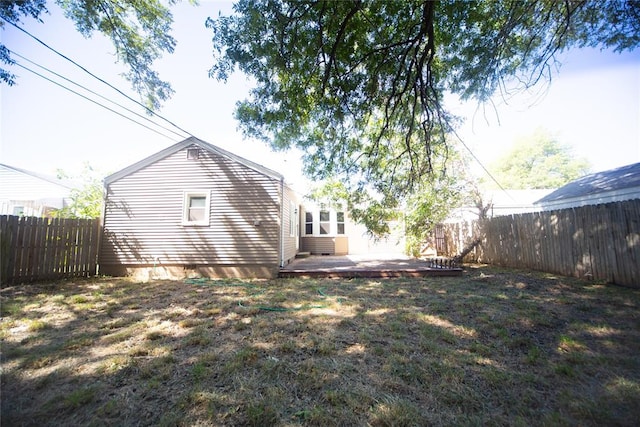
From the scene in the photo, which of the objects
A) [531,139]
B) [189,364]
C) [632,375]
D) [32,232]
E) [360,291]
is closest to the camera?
[632,375]

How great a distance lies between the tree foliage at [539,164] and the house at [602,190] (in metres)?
26.2

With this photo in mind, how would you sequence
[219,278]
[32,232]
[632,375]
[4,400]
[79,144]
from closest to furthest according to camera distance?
1. [4,400]
2. [632,375]
3. [32,232]
4. [219,278]
5. [79,144]

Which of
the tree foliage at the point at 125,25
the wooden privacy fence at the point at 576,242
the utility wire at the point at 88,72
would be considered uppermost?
the tree foliage at the point at 125,25

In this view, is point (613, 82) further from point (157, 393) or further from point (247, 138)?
point (157, 393)

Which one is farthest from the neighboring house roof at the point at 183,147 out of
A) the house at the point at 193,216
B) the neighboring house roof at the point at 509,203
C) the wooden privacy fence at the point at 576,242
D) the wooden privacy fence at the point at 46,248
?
the neighboring house roof at the point at 509,203

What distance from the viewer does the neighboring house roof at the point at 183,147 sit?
839 centimetres

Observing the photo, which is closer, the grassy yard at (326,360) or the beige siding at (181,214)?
the grassy yard at (326,360)

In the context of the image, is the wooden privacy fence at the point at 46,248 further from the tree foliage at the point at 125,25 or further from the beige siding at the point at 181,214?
the tree foliage at the point at 125,25

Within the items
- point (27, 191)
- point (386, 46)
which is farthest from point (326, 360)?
point (27, 191)

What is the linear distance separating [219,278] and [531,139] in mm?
43950

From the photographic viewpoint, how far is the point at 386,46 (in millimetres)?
4828

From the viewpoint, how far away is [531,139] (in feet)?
114

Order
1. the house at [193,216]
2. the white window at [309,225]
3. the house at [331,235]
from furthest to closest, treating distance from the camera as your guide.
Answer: the white window at [309,225] → the house at [331,235] → the house at [193,216]

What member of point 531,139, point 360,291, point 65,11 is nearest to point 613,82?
point 360,291
